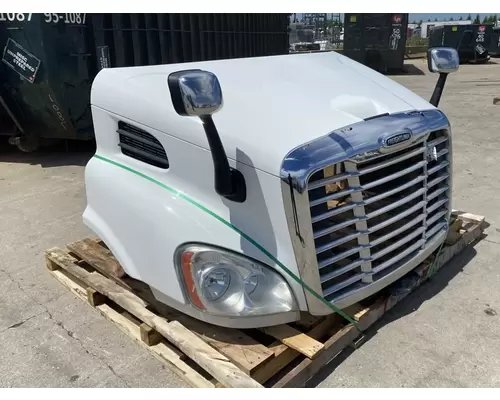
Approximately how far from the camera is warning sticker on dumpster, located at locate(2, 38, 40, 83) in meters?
5.55

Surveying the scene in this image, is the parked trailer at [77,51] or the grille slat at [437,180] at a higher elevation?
the parked trailer at [77,51]

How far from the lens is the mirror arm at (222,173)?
6.88 feet

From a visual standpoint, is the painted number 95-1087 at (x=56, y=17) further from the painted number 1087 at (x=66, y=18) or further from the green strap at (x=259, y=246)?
the green strap at (x=259, y=246)

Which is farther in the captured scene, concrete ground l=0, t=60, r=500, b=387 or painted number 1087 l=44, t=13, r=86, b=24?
painted number 1087 l=44, t=13, r=86, b=24

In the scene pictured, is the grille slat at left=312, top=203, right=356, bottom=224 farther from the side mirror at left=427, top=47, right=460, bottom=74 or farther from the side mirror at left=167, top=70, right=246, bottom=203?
the side mirror at left=427, top=47, right=460, bottom=74

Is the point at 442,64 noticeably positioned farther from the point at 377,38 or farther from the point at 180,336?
the point at 377,38

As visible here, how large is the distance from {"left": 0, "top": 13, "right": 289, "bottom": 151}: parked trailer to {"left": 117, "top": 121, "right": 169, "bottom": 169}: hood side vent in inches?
125

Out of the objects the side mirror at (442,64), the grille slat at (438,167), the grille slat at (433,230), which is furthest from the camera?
the side mirror at (442,64)

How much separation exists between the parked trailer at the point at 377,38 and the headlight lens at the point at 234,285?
1659 centimetres

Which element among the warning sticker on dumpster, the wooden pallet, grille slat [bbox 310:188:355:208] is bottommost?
the wooden pallet

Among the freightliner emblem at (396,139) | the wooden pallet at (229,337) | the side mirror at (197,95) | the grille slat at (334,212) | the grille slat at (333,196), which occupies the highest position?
the side mirror at (197,95)

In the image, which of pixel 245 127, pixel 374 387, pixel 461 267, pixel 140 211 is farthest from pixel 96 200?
pixel 461 267

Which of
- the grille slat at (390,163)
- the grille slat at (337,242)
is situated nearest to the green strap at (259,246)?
the grille slat at (337,242)

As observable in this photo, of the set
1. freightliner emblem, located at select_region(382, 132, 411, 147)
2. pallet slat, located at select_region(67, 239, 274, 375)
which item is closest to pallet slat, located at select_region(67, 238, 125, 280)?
pallet slat, located at select_region(67, 239, 274, 375)
